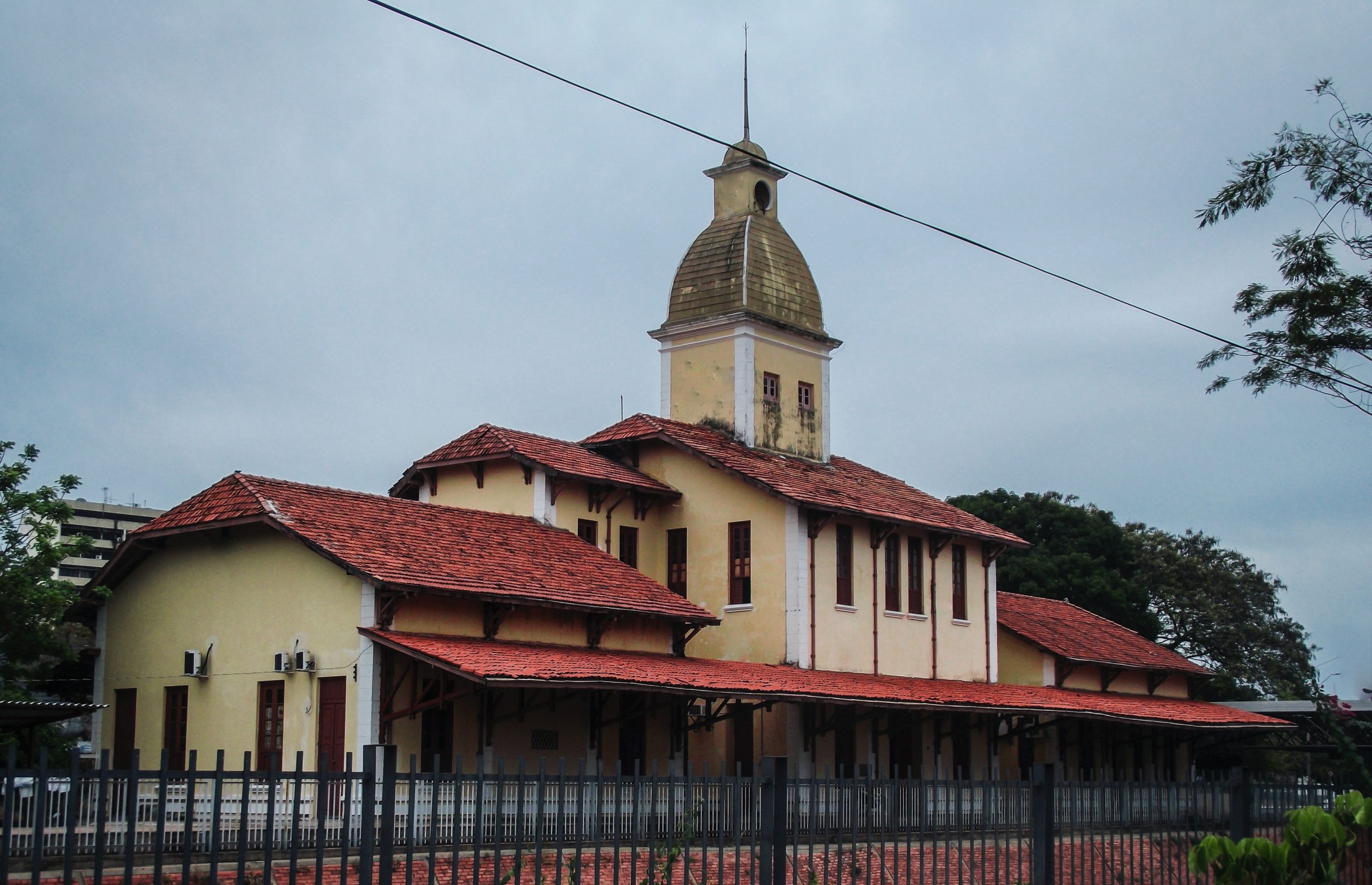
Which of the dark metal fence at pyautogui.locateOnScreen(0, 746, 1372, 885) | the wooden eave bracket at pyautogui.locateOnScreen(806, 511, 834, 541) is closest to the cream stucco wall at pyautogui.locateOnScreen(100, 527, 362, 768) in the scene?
the dark metal fence at pyautogui.locateOnScreen(0, 746, 1372, 885)

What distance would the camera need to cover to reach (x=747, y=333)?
3312 centimetres

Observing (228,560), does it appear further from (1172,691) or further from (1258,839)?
(1172,691)

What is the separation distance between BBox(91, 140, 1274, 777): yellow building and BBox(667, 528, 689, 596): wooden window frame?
0.05 m

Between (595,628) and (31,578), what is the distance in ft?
31.9

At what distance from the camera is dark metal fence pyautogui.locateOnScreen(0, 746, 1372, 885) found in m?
8.20

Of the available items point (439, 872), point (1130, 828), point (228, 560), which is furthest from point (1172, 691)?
point (439, 872)

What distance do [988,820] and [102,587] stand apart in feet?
62.3

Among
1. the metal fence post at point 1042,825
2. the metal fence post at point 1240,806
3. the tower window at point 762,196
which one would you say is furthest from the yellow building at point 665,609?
the metal fence post at point 1042,825

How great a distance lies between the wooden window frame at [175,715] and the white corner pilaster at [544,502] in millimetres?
7134

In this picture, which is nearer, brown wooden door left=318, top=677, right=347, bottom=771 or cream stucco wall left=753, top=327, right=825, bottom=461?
brown wooden door left=318, top=677, right=347, bottom=771

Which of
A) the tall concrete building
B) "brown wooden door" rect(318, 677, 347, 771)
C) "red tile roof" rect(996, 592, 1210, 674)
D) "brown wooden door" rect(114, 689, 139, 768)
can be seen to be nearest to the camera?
"brown wooden door" rect(318, 677, 347, 771)

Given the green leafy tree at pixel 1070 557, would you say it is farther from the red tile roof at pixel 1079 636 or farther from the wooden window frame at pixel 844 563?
the wooden window frame at pixel 844 563

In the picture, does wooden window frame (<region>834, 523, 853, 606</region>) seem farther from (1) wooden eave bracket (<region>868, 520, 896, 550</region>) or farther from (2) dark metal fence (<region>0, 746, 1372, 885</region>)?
(2) dark metal fence (<region>0, 746, 1372, 885</region>)

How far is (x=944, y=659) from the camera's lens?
3397 cm
